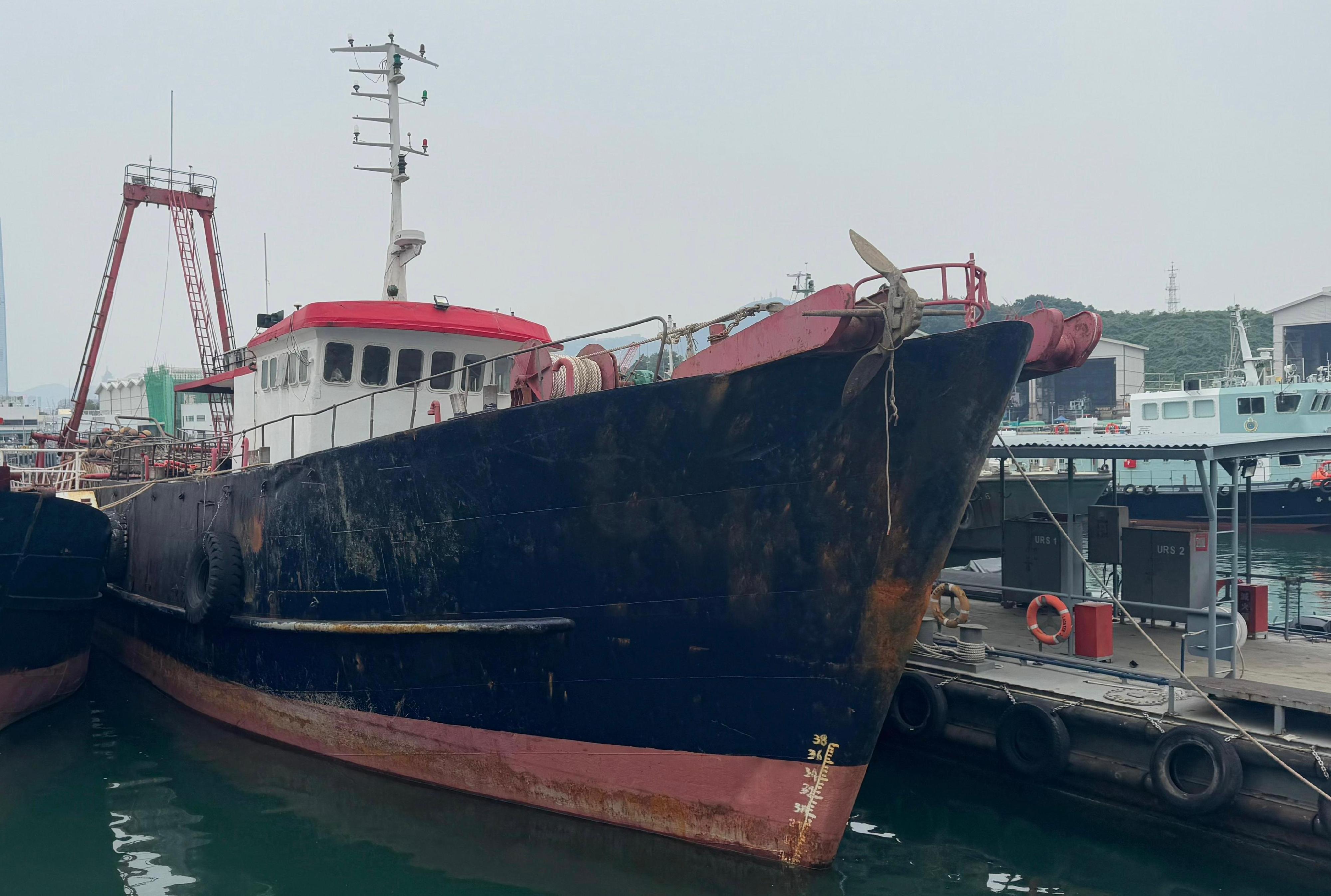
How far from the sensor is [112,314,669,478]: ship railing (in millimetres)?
7184

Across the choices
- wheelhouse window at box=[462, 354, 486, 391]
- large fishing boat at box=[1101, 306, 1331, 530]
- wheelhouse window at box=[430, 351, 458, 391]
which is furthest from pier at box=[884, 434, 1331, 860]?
large fishing boat at box=[1101, 306, 1331, 530]

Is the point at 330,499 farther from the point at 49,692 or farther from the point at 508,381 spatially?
the point at 49,692

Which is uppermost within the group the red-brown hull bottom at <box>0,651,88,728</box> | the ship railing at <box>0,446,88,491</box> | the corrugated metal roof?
the corrugated metal roof

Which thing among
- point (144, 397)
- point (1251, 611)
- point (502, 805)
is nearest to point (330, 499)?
point (502, 805)

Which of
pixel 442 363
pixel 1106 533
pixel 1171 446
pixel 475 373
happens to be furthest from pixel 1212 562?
pixel 442 363

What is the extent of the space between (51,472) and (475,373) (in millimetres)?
8451

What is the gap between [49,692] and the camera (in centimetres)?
1071

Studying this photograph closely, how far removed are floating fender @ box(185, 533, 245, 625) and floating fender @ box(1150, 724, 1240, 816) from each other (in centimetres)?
850

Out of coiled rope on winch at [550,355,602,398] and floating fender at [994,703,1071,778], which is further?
floating fender at [994,703,1071,778]

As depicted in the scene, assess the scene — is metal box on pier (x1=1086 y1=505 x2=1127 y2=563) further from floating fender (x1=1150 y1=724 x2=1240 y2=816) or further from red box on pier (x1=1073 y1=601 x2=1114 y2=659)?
floating fender (x1=1150 y1=724 x2=1240 y2=816)

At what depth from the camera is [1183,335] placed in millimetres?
63062

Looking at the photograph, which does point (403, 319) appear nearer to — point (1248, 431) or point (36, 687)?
point (36, 687)

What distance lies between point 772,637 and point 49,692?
9.08 metres

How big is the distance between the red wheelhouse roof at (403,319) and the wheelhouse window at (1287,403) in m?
28.8
